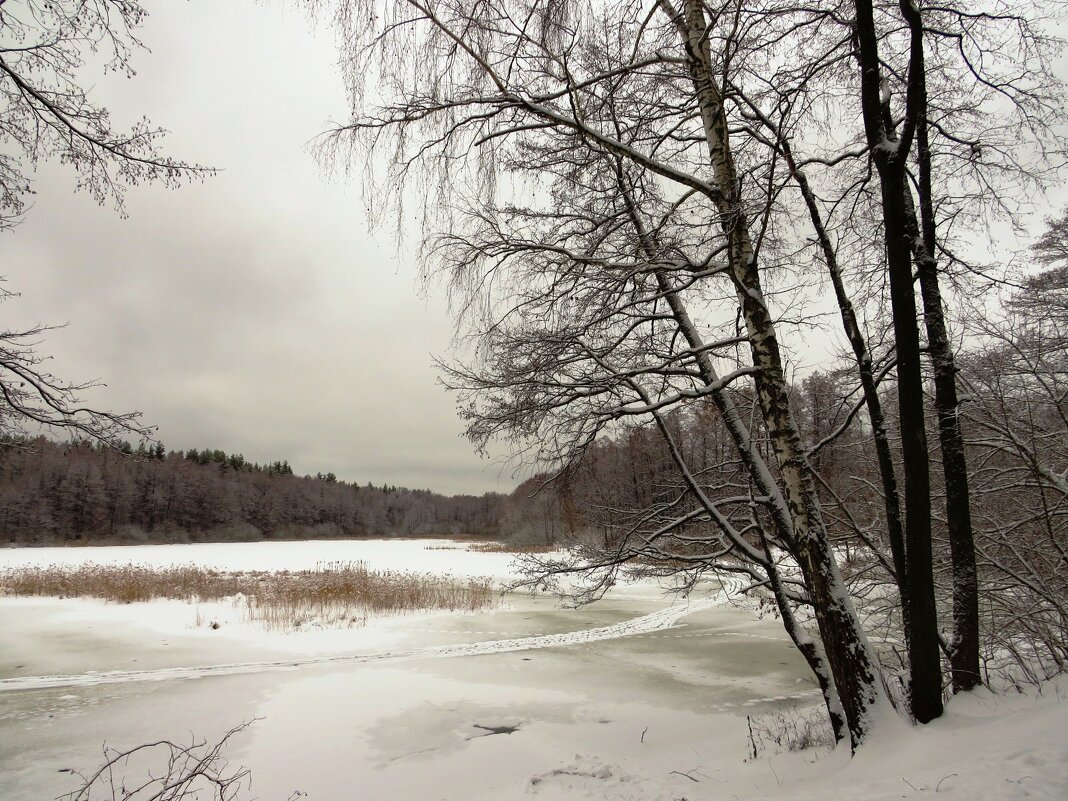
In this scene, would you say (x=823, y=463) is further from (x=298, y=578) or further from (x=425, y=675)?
(x=298, y=578)

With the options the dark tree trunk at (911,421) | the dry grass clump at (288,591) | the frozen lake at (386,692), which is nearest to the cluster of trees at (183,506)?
the dry grass clump at (288,591)

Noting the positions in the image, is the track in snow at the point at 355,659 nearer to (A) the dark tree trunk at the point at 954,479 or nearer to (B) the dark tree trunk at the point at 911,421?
(A) the dark tree trunk at the point at 954,479

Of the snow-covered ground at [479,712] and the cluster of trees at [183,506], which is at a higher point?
the cluster of trees at [183,506]

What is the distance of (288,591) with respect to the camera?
1805cm

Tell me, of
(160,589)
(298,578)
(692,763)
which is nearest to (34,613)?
(160,589)

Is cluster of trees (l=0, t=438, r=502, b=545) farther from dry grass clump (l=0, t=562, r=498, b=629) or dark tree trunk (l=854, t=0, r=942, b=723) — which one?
dark tree trunk (l=854, t=0, r=942, b=723)

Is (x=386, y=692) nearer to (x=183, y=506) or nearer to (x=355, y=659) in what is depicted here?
(x=355, y=659)

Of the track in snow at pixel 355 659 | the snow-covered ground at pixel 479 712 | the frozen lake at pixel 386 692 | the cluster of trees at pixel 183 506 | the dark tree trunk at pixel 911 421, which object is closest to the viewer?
the snow-covered ground at pixel 479 712

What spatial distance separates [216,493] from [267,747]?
85.9 meters

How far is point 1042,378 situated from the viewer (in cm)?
506

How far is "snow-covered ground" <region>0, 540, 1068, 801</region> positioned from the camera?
3.40 m

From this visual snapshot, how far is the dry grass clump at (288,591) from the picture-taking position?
1565cm

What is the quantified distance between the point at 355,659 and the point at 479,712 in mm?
4275

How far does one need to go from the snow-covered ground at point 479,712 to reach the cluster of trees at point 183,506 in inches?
987
